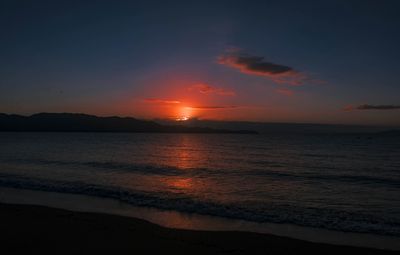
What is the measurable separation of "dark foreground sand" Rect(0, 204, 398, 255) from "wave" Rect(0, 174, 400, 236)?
302 cm

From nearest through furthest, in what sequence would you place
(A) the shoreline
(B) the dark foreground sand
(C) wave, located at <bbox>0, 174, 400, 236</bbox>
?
(B) the dark foreground sand < (A) the shoreline < (C) wave, located at <bbox>0, 174, 400, 236</bbox>

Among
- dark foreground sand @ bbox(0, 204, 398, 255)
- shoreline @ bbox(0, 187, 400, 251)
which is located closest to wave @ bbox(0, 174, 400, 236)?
shoreline @ bbox(0, 187, 400, 251)

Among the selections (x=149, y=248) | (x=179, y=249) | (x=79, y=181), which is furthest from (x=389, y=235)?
(x=79, y=181)

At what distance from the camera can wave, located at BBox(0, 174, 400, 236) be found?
1305 cm

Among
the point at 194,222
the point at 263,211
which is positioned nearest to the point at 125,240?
the point at 194,222

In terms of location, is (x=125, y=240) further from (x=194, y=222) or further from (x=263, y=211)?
(x=263, y=211)

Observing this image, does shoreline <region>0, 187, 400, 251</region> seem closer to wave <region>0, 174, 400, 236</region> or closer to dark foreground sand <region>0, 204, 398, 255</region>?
wave <region>0, 174, 400, 236</region>

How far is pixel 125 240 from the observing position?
33.0 feet

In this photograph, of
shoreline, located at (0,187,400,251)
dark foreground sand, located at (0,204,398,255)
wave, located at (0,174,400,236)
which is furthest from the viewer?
wave, located at (0,174,400,236)

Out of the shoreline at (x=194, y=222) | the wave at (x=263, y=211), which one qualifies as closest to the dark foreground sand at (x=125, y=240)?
the shoreline at (x=194, y=222)

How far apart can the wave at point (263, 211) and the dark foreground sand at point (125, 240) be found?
3016 millimetres

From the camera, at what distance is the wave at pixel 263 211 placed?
13047mm

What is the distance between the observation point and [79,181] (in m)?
23.1

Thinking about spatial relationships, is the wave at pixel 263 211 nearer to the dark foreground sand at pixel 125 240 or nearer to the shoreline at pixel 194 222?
the shoreline at pixel 194 222
